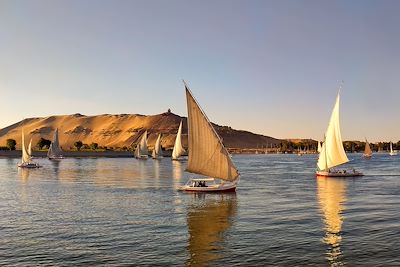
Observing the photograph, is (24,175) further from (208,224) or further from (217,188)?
(208,224)

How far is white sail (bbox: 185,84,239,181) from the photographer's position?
50.3 metres

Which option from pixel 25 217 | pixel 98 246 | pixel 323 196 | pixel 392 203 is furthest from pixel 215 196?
pixel 98 246

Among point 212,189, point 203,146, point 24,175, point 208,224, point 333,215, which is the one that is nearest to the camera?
point 208,224

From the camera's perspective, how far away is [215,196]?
54.9 m

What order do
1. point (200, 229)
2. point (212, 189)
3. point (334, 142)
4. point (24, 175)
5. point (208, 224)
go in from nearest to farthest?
point (200, 229) → point (208, 224) → point (212, 189) → point (334, 142) → point (24, 175)

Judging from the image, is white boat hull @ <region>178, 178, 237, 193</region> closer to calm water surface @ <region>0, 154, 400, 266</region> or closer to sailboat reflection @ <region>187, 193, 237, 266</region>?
sailboat reflection @ <region>187, 193, 237, 266</region>

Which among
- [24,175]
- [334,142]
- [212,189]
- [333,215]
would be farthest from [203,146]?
[24,175]

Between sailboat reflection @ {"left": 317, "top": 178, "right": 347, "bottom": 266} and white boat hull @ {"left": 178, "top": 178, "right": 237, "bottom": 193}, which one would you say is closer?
sailboat reflection @ {"left": 317, "top": 178, "right": 347, "bottom": 266}

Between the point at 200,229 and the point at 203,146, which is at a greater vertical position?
the point at 203,146

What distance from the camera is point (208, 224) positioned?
36938 millimetres

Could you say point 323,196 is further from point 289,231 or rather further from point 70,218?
point 70,218

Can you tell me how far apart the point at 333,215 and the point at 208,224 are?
1113 centimetres

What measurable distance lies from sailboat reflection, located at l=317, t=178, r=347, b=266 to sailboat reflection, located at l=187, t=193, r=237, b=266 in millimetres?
6490

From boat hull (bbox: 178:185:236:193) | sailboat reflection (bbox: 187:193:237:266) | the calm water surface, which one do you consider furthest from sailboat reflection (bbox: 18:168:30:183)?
sailboat reflection (bbox: 187:193:237:266)
